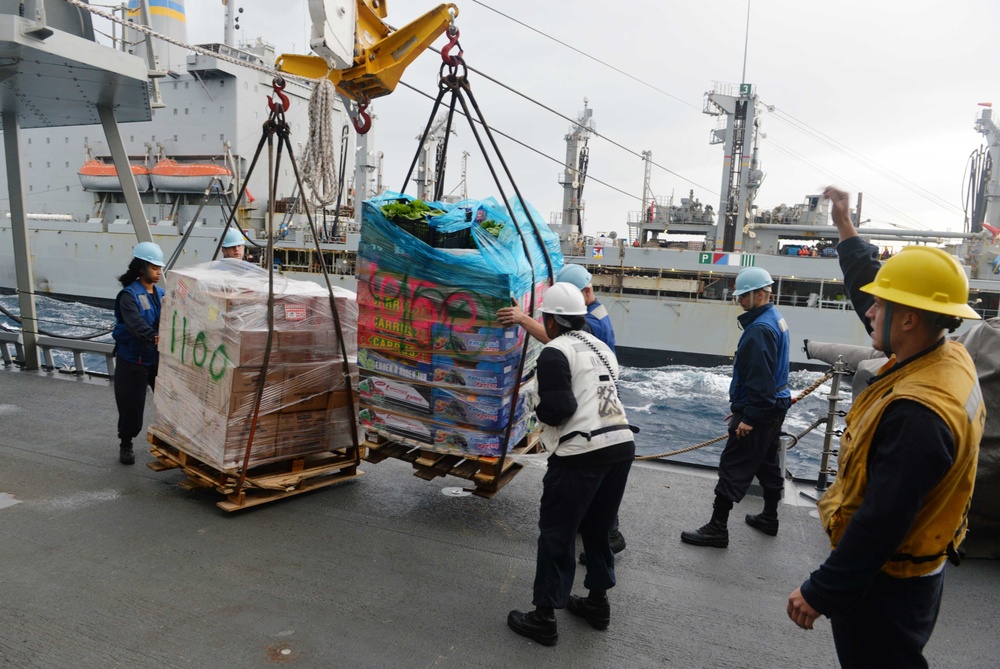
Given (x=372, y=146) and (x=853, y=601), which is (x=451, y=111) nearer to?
(x=853, y=601)

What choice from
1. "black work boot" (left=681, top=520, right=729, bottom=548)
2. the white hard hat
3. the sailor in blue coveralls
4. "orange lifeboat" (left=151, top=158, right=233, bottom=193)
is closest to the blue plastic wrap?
the sailor in blue coveralls

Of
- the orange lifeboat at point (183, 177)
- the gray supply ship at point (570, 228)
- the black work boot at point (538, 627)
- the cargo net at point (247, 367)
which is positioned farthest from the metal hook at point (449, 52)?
the orange lifeboat at point (183, 177)

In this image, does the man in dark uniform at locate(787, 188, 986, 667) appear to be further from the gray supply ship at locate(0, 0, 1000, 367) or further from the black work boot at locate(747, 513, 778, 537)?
the gray supply ship at locate(0, 0, 1000, 367)

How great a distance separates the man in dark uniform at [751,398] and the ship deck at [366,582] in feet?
1.16

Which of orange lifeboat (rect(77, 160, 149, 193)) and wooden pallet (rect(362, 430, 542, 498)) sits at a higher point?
orange lifeboat (rect(77, 160, 149, 193))

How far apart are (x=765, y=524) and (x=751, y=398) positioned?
3.38 feet

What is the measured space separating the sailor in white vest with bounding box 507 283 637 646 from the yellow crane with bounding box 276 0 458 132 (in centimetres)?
231

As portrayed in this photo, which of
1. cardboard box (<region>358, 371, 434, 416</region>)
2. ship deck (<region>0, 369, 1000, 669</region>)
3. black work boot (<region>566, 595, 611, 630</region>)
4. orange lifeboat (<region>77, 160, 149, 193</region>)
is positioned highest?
orange lifeboat (<region>77, 160, 149, 193</region>)

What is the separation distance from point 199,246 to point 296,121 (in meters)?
8.72

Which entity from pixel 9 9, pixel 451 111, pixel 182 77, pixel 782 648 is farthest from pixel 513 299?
pixel 182 77

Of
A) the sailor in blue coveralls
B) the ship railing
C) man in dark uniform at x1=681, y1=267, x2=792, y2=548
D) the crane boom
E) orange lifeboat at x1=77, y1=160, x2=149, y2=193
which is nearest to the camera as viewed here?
the sailor in blue coveralls

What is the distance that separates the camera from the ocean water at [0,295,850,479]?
604 inches

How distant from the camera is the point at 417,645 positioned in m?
2.76

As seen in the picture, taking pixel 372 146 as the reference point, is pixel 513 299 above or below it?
below
